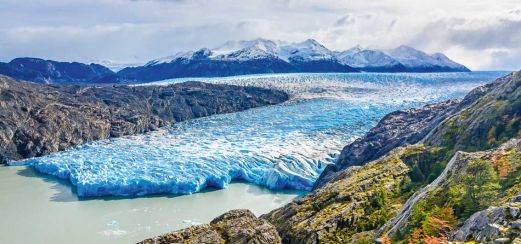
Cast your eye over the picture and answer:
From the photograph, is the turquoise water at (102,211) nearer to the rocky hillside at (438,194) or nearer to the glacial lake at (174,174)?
the glacial lake at (174,174)

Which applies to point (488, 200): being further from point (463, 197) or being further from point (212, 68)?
point (212, 68)

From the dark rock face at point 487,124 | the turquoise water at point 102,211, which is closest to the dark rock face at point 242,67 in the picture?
the turquoise water at point 102,211

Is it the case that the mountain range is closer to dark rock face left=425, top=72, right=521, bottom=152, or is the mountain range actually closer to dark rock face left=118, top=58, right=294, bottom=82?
dark rock face left=118, top=58, right=294, bottom=82

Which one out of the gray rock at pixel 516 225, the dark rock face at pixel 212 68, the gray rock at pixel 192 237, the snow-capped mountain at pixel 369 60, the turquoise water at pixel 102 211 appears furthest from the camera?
the snow-capped mountain at pixel 369 60

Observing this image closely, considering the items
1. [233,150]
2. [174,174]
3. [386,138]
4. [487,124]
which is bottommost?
[174,174]

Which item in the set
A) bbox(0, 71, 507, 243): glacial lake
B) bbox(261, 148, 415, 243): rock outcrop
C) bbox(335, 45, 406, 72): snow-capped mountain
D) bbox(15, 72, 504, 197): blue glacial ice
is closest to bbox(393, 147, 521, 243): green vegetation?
bbox(261, 148, 415, 243): rock outcrop

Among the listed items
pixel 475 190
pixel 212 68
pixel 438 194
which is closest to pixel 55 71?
pixel 212 68
